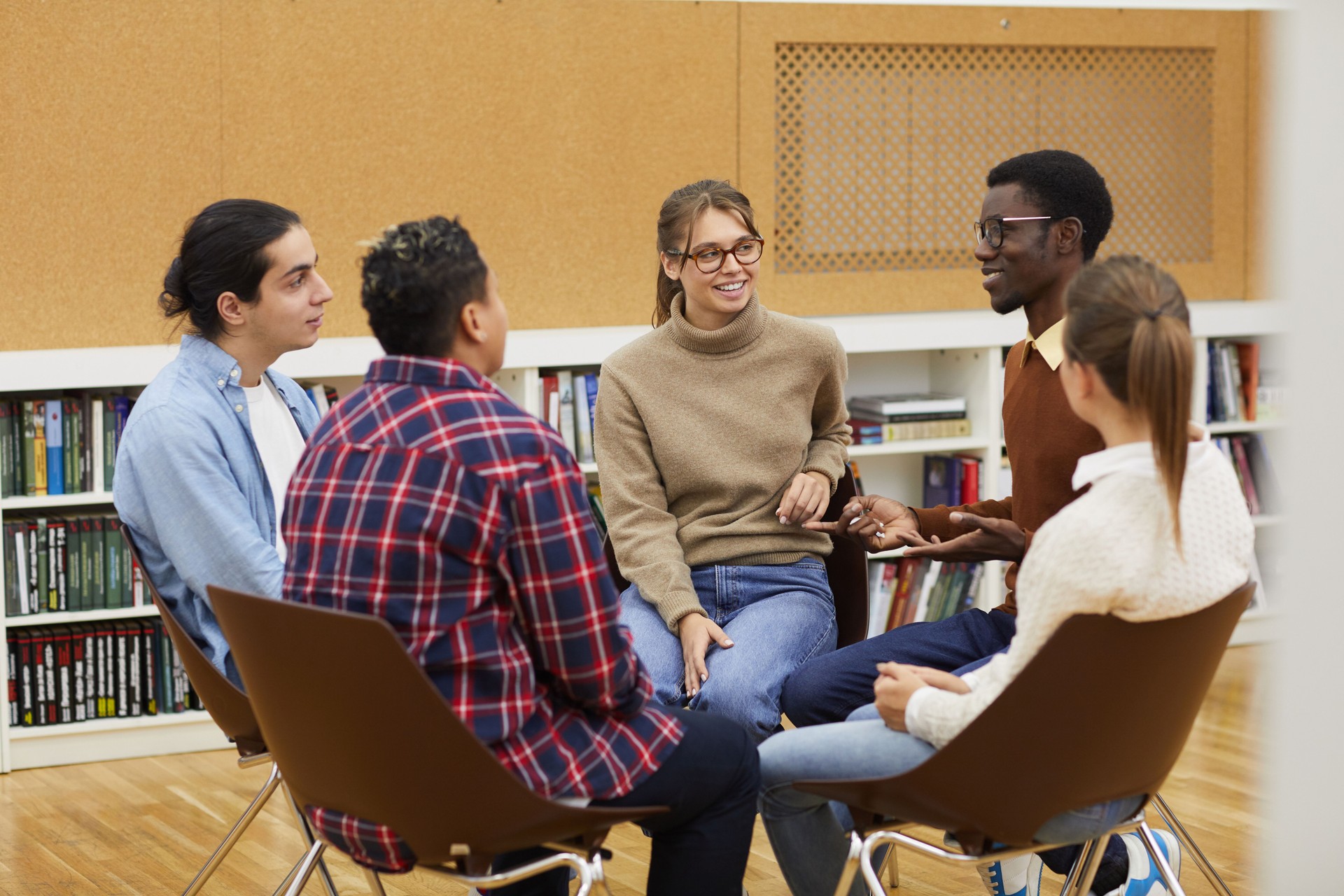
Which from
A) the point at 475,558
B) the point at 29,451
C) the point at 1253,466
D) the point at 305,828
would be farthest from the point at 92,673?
the point at 1253,466

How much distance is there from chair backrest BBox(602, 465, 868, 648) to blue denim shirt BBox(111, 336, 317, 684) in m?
0.63

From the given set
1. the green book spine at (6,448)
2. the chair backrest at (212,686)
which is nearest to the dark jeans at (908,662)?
the chair backrest at (212,686)

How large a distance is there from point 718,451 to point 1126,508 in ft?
3.32

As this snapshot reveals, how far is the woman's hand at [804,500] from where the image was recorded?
240 centimetres

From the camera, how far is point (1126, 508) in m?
1.52

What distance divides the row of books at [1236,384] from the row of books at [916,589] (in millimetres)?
960

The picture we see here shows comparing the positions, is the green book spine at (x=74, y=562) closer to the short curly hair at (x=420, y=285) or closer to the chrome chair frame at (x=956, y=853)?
the short curly hair at (x=420, y=285)

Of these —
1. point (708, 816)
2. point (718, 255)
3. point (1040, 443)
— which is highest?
point (718, 255)

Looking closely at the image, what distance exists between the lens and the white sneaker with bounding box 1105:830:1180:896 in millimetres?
2238

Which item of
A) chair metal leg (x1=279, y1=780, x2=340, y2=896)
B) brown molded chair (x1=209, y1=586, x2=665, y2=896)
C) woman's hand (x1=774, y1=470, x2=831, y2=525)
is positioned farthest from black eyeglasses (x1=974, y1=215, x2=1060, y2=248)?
chair metal leg (x1=279, y1=780, x2=340, y2=896)

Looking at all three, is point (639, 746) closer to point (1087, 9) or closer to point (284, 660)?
point (284, 660)

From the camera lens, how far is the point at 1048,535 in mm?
1548

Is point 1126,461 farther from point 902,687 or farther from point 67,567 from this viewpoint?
point 67,567

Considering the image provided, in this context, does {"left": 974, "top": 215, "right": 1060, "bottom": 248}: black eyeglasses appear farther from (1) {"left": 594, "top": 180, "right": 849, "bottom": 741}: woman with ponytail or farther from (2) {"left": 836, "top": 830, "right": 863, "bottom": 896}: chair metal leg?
(2) {"left": 836, "top": 830, "right": 863, "bottom": 896}: chair metal leg
